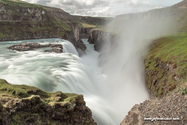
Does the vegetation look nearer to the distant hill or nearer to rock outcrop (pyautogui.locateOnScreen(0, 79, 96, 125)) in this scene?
rock outcrop (pyautogui.locateOnScreen(0, 79, 96, 125))

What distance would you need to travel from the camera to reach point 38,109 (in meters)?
8.02

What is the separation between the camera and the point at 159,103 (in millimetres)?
10414

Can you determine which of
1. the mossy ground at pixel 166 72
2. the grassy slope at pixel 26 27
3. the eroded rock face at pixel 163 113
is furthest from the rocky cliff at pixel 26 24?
the eroded rock face at pixel 163 113

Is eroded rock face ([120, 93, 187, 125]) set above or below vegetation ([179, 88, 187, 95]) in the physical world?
below

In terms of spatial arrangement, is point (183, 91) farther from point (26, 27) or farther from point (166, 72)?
point (26, 27)

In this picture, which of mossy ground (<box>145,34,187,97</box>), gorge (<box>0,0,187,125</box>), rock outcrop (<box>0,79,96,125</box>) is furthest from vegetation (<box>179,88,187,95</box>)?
rock outcrop (<box>0,79,96,125</box>)

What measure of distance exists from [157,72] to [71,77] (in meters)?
13.0

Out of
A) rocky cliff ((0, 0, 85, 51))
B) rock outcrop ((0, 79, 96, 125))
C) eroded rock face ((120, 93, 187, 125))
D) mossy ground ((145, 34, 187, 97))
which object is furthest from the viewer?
rocky cliff ((0, 0, 85, 51))

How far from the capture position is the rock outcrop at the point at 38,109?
7004mm

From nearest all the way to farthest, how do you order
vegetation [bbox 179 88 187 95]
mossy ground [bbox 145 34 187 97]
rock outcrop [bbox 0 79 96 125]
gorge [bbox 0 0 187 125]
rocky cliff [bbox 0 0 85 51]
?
rock outcrop [bbox 0 79 96 125]
vegetation [bbox 179 88 187 95]
mossy ground [bbox 145 34 187 97]
gorge [bbox 0 0 187 125]
rocky cliff [bbox 0 0 85 51]

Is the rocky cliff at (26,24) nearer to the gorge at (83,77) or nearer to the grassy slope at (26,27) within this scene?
the grassy slope at (26,27)

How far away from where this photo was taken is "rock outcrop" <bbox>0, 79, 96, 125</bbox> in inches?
276

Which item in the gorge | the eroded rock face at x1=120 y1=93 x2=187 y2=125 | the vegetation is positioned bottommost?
the gorge

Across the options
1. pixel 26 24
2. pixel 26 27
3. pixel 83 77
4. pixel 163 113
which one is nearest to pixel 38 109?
pixel 163 113
